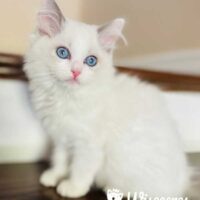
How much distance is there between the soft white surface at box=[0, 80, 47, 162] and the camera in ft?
3.66

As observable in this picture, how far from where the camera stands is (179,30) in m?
1.51

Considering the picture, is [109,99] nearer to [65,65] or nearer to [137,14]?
[65,65]

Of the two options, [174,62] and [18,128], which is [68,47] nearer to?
[18,128]

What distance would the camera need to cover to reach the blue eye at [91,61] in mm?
876

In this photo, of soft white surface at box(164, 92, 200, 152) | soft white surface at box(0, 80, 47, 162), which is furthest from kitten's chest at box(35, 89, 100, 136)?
soft white surface at box(164, 92, 200, 152)

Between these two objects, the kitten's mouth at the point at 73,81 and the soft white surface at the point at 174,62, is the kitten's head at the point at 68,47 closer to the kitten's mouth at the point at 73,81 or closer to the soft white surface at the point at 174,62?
the kitten's mouth at the point at 73,81

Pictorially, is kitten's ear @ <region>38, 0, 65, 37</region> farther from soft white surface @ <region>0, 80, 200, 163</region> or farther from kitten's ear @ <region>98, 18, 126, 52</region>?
soft white surface @ <region>0, 80, 200, 163</region>

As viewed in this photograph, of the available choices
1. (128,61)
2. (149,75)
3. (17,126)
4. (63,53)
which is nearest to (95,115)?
(63,53)

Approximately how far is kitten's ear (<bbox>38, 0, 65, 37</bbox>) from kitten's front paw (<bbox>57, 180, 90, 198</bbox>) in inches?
13.6

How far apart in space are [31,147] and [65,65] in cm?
40

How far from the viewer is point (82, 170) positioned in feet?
3.01

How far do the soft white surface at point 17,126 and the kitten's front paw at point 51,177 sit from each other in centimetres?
14

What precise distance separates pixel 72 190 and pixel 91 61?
0.30 m

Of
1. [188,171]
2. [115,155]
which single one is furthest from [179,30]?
[115,155]
